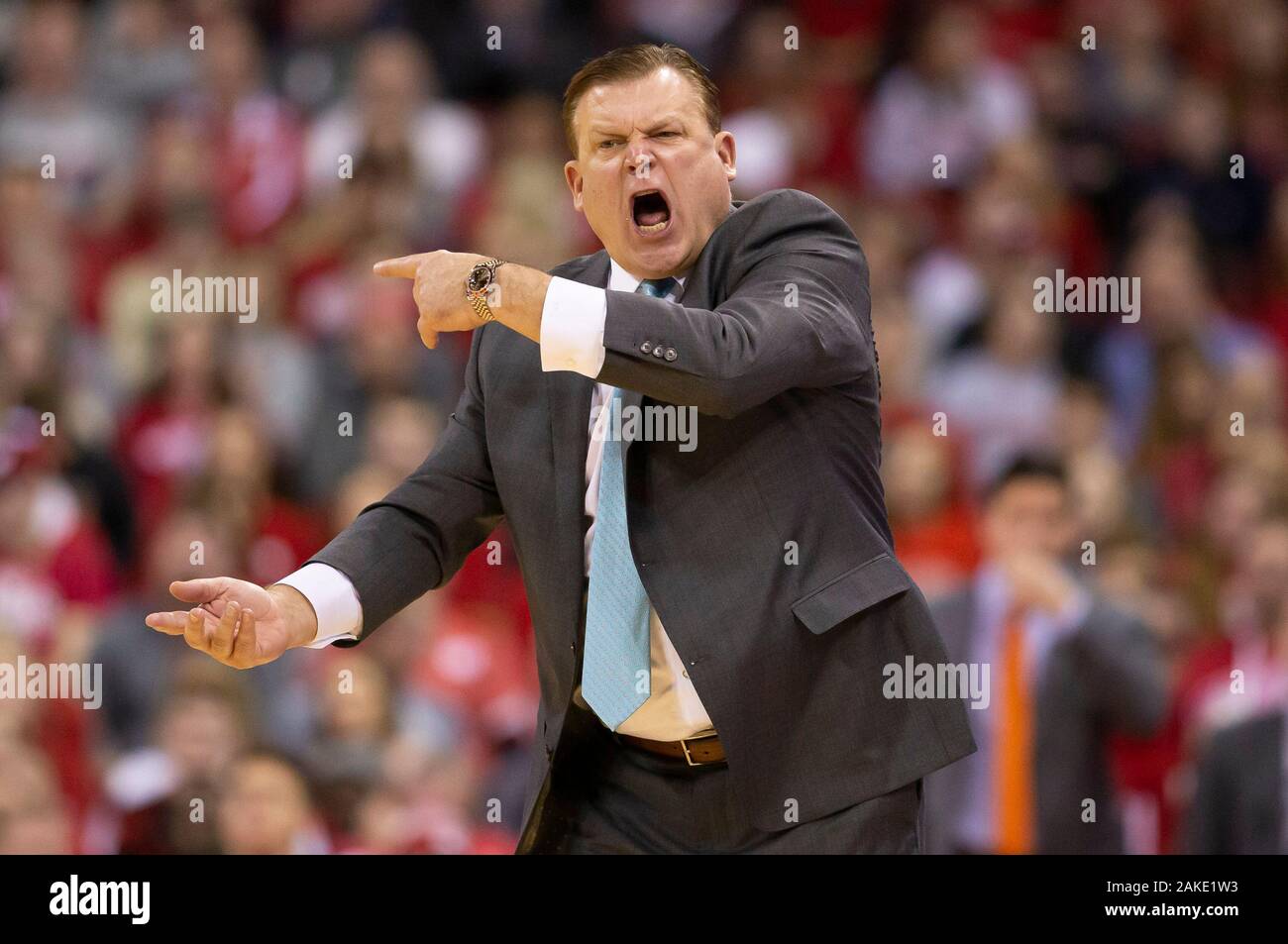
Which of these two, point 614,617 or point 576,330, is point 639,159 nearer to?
point 576,330

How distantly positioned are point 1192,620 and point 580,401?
11.0ft

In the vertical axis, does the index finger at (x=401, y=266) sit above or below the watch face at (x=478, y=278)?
above

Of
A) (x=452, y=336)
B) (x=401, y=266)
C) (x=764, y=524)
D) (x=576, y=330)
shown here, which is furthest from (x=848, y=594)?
(x=452, y=336)

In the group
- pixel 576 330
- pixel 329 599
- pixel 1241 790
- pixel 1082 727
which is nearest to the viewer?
pixel 576 330

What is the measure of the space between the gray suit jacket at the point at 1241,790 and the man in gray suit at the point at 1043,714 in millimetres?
193

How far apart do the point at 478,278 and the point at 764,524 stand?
513 mm

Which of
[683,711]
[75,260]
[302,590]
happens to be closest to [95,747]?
[75,260]

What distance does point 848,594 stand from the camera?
7.93 feet

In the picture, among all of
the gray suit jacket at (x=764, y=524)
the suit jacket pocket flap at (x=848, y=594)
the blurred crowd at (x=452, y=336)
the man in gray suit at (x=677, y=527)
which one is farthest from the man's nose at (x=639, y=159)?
the blurred crowd at (x=452, y=336)

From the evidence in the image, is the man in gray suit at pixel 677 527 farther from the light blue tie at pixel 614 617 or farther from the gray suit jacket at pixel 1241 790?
the gray suit jacket at pixel 1241 790

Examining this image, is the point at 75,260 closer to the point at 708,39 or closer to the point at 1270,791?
the point at 708,39

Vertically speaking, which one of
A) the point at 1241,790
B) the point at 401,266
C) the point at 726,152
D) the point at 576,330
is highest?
Result: the point at 726,152

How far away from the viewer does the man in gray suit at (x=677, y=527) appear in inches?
92.8

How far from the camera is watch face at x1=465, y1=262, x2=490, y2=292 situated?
2.33 metres
